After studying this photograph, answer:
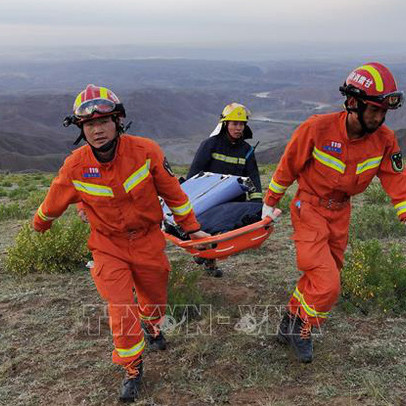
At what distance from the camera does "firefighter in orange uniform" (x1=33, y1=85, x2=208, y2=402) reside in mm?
3879

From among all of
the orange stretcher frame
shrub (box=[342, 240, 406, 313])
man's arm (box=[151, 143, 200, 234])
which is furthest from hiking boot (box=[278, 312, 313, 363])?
man's arm (box=[151, 143, 200, 234])

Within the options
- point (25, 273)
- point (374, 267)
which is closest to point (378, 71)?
point (374, 267)

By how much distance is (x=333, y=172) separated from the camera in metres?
4.14

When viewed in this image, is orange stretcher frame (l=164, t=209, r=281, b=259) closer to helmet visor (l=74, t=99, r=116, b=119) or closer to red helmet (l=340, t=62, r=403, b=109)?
red helmet (l=340, t=62, r=403, b=109)

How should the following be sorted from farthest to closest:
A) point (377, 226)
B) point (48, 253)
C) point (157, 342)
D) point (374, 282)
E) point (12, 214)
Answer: point (12, 214) < point (377, 226) < point (48, 253) < point (374, 282) < point (157, 342)

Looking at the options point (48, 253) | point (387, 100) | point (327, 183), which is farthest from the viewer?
point (48, 253)

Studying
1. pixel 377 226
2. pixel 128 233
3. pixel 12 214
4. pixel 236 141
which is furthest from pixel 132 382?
pixel 12 214

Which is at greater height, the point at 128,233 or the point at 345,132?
the point at 345,132

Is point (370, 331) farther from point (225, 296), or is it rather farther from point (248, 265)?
point (248, 265)

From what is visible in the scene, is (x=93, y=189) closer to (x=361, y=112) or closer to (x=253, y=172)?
(x=361, y=112)

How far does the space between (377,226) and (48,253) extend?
A: 5398 millimetres

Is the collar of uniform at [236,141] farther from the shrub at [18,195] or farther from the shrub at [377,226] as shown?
the shrub at [18,195]

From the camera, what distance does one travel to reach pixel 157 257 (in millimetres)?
4223

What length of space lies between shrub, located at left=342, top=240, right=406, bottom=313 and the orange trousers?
2221 mm
